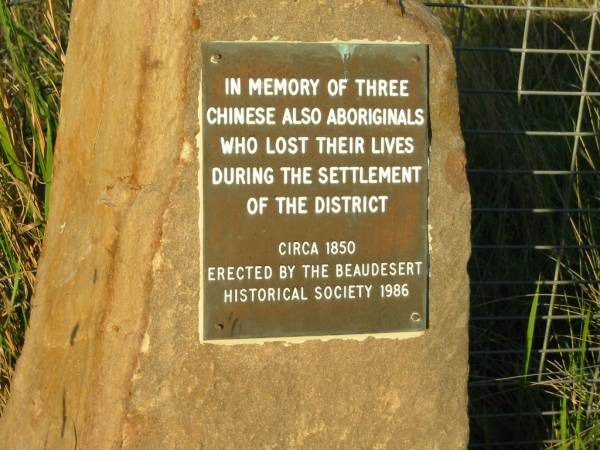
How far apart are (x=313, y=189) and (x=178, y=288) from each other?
Result: 0.40 metres

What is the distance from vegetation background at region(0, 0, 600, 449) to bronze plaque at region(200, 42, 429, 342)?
709 millimetres

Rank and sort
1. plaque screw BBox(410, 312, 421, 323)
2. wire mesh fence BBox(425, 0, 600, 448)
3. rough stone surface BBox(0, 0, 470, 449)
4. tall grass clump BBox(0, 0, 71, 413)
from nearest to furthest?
rough stone surface BBox(0, 0, 470, 449) < plaque screw BBox(410, 312, 421, 323) < tall grass clump BBox(0, 0, 71, 413) < wire mesh fence BBox(425, 0, 600, 448)

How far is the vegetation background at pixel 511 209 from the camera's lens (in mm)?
2988

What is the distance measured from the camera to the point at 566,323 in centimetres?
401

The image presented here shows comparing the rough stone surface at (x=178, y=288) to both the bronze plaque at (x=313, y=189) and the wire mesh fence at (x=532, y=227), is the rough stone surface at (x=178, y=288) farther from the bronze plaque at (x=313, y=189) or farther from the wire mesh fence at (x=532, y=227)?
the wire mesh fence at (x=532, y=227)

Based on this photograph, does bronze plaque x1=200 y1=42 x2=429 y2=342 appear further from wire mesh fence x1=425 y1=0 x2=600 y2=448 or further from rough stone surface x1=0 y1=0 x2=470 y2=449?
wire mesh fence x1=425 y1=0 x2=600 y2=448

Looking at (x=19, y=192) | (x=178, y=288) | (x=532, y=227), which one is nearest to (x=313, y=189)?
(x=178, y=288)

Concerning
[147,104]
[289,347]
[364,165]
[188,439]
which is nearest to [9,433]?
[188,439]

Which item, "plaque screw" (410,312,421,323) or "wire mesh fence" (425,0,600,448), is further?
"wire mesh fence" (425,0,600,448)

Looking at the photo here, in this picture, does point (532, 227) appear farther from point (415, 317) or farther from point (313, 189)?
point (313, 189)

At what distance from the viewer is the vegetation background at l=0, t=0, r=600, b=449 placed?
2988 mm

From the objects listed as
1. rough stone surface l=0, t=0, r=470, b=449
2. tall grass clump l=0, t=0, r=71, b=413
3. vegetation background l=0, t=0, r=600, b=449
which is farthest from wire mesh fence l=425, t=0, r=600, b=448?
tall grass clump l=0, t=0, r=71, b=413

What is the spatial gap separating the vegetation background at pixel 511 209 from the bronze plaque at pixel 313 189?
2.33ft

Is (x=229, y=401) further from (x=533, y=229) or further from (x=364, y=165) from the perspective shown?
(x=533, y=229)
